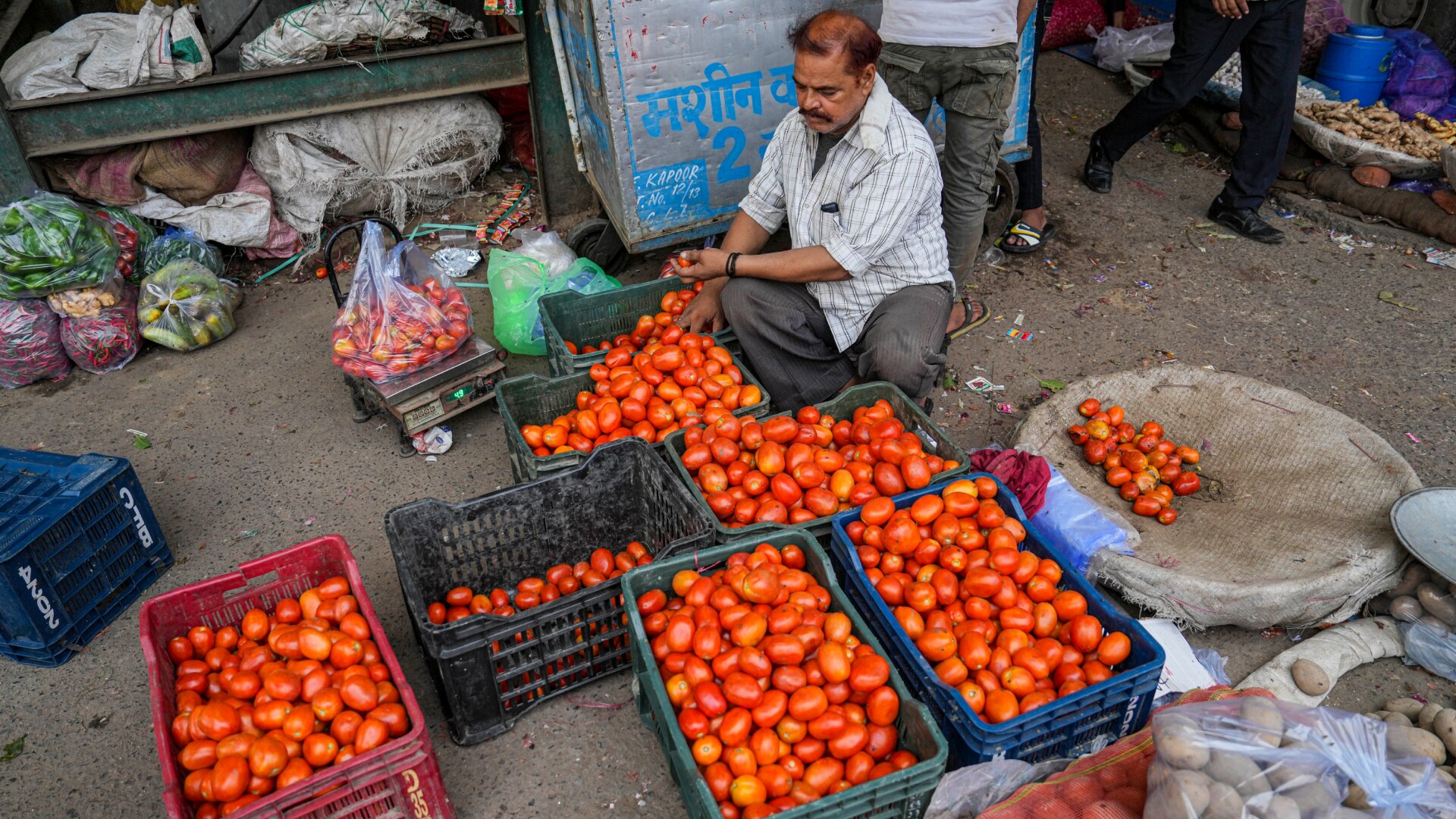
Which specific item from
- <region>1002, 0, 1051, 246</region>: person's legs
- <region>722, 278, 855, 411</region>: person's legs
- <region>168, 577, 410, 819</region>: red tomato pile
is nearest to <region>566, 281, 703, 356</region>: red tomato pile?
<region>722, 278, 855, 411</region>: person's legs

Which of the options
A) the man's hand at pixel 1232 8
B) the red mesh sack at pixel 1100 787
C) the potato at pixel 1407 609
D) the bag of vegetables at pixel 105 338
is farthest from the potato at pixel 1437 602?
the bag of vegetables at pixel 105 338

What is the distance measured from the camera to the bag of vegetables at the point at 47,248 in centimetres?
419

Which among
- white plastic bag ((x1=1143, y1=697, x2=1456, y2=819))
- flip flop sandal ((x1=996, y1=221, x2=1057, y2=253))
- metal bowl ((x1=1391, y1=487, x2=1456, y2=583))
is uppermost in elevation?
white plastic bag ((x1=1143, y1=697, x2=1456, y2=819))

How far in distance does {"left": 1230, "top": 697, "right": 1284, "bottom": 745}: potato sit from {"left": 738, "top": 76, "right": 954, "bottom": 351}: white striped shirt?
1.84 meters

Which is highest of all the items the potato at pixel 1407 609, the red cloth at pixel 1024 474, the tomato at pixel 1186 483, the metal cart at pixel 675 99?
the metal cart at pixel 675 99

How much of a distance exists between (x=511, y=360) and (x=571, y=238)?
0.82 m

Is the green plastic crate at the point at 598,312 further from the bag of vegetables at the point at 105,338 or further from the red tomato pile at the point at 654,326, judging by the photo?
the bag of vegetables at the point at 105,338

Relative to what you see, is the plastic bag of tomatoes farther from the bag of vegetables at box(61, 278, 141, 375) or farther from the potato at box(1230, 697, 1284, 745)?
the potato at box(1230, 697, 1284, 745)

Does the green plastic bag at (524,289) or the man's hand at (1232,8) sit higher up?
the man's hand at (1232,8)

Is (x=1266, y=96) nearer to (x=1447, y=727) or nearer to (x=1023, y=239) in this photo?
(x=1023, y=239)

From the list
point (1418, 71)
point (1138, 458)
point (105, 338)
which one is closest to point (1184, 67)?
point (1418, 71)

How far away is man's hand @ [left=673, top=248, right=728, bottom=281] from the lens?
3619 millimetres

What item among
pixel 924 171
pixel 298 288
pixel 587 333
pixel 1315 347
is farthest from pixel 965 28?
pixel 298 288

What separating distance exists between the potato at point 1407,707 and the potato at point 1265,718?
104 cm
